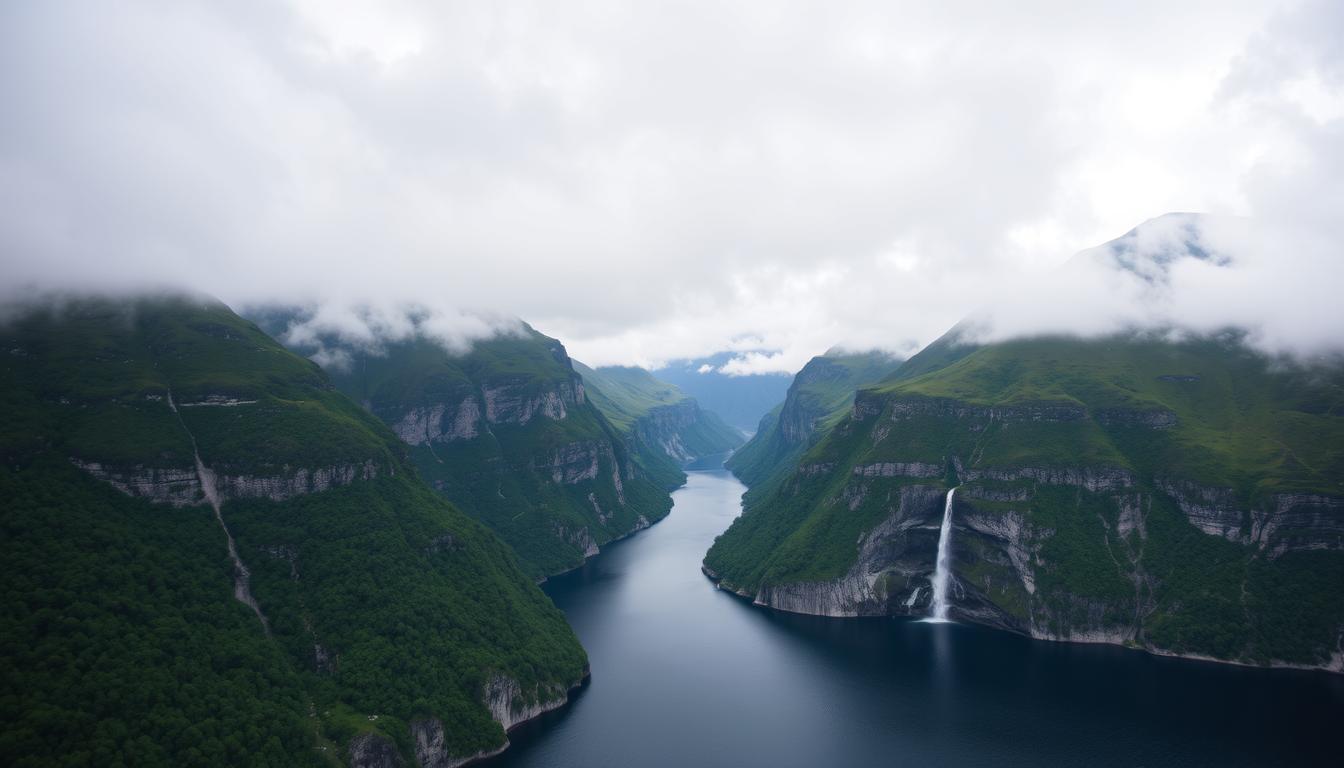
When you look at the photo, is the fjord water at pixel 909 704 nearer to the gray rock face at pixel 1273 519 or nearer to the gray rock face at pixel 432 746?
the gray rock face at pixel 432 746

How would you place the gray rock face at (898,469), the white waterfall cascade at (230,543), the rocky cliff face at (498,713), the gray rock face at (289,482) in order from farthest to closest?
the gray rock face at (898,469), the gray rock face at (289,482), the white waterfall cascade at (230,543), the rocky cliff face at (498,713)

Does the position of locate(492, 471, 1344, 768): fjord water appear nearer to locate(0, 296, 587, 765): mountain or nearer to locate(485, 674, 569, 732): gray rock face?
locate(485, 674, 569, 732): gray rock face

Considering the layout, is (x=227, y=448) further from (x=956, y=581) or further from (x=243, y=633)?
(x=956, y=581)

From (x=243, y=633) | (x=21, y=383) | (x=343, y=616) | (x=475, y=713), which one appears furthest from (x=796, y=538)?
(x=21, y=383)

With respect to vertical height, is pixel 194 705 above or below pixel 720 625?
above

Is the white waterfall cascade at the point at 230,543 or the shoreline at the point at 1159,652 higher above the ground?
the white waterfall cascade at the point at 230,543

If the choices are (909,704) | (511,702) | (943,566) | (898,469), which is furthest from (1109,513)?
(511,702)

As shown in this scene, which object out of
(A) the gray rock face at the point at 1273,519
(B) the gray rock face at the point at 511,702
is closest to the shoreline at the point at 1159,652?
(A) the gray rock face at the point at 1273,519
